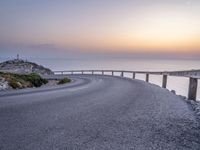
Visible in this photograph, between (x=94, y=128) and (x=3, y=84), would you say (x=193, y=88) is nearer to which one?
(x=94, y=128)

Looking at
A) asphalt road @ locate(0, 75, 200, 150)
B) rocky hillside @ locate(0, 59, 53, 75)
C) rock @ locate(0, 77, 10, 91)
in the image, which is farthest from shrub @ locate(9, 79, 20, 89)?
rocky hillside @ locate(0, 59, 53, 75)

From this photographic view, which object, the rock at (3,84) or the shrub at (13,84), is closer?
the rock at (3,84)

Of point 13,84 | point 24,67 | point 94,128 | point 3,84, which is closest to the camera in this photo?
point 94,128

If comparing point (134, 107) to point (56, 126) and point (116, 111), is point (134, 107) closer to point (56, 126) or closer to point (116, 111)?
point (116, 111)

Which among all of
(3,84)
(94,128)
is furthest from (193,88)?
(3,84)

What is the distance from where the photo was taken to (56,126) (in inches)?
249

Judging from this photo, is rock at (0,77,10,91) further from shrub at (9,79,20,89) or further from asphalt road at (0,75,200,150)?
asphalt road at (0,75,200,150)

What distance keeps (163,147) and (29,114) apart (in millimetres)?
4574

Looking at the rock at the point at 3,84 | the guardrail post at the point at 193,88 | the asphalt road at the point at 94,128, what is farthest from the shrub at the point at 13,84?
the guardrail post at the point at 193,88

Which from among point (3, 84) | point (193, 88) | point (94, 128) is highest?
point (193, 88)

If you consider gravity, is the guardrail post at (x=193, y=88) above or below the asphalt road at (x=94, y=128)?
above

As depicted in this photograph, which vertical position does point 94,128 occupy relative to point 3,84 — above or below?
below

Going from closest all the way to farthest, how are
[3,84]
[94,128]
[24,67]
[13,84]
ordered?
[94,128] → [3,84] → [13,84] → [24,67]

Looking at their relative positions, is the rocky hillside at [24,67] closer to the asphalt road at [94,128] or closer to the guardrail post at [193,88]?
the guardrail post at [193,88]
